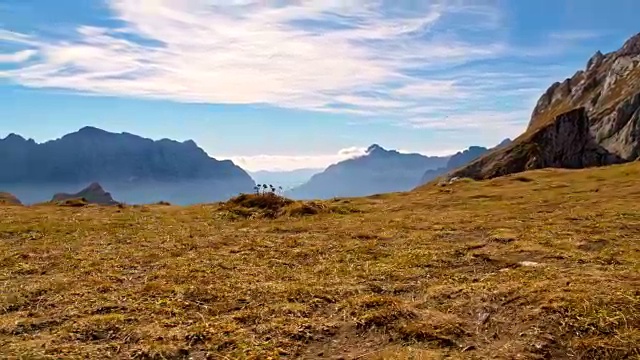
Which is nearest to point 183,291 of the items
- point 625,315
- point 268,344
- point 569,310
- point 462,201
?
point 268,344

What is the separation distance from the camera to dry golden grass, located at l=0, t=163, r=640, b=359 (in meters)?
11.4

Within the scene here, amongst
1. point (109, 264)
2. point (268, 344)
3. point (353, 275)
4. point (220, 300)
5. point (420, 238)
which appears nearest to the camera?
point (268, 344)

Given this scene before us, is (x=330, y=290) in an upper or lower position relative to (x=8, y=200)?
lower

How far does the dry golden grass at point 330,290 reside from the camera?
11.4 metres

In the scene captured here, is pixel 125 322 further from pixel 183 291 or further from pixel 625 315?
pixel 625 315

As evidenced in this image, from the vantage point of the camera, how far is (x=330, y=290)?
15.4 m

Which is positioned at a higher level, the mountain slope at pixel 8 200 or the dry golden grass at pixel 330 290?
the mountain slope at pixel 8 200

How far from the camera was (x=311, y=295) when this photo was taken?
14.8 m

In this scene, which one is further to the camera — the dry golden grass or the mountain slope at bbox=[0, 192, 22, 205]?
the mountain slope at bbox=[0, 192, 22, 205]

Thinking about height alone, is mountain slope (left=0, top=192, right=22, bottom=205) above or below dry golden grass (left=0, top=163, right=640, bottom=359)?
above

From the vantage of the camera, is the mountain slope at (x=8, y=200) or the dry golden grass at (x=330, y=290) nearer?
the dry golden grass at (x=330, y=290)

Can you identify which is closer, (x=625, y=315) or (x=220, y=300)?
(x=625, y=315)

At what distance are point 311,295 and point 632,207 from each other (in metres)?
25.0

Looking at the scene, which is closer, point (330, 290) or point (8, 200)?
point (330, 290)
